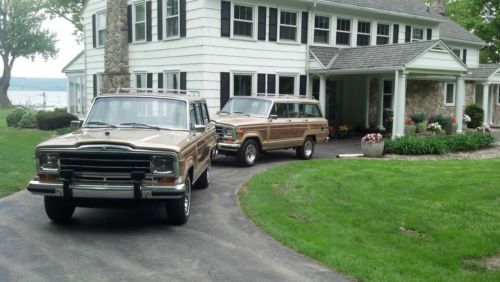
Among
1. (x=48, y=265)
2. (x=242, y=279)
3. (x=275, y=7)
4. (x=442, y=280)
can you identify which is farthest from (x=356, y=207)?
(x=275, y=7)

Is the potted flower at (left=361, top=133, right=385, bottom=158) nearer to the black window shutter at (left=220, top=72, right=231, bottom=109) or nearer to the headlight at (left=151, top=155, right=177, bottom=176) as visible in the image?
the black window shutter at (left=220, top=72, right=231, bottom=109)

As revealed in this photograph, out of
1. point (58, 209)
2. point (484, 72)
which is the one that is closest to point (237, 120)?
point (58, 209)

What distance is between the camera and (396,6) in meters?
26.0

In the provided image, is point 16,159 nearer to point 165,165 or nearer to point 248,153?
point 248,153

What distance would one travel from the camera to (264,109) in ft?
50.6

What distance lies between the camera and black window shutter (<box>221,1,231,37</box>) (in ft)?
64.5

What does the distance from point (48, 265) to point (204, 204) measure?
3.95 meters

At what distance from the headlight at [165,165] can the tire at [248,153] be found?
7.06 m

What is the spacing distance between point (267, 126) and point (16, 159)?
279 inches

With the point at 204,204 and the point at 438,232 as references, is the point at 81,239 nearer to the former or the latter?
the point at 204,204

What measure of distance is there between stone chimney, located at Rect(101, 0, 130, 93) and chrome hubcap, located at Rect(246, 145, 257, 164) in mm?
10443

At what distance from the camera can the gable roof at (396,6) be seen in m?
23.7

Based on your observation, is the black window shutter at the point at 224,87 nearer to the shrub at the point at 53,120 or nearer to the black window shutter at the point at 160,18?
the black window shutter at the point at 160,18

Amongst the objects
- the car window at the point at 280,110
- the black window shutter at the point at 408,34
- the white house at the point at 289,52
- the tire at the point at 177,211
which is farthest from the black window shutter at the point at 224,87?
Answer: the tire at the point at 177,211
